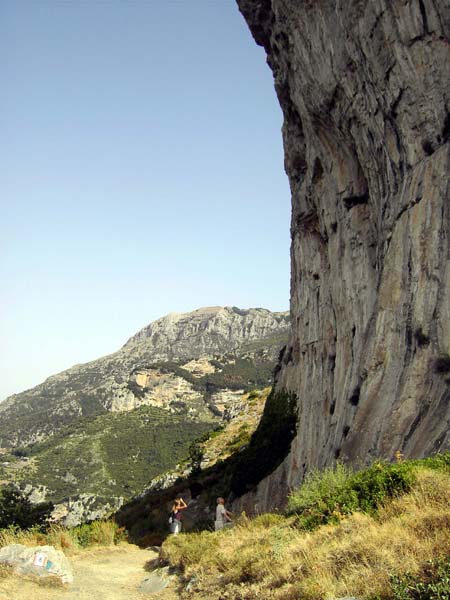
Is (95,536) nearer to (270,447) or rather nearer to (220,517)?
(220,517)

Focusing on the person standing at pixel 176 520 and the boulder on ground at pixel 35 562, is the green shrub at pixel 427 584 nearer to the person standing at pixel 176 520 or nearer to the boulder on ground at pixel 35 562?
the boulder on ground at pixel 35 562

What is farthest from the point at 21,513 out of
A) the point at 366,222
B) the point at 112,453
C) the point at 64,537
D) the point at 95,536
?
the point at 112,453

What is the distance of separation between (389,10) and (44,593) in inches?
850

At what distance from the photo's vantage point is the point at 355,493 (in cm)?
Result: 953

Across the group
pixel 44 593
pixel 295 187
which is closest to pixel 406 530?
pixel 44 593

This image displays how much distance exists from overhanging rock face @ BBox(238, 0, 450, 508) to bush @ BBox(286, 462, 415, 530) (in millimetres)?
2623

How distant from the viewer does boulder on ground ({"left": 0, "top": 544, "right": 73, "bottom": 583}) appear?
34.5 feet

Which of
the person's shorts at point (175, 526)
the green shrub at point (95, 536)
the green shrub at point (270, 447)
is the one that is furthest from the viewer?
the green shrub at point (270, 447)

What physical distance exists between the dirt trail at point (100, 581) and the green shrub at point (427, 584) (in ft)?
19.1

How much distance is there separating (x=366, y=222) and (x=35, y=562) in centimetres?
1891

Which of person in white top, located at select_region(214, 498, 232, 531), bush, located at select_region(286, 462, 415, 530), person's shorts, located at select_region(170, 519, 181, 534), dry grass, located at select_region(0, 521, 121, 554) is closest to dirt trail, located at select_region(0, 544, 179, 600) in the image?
dry grass, located at select_region(0, 521, 121, 554)

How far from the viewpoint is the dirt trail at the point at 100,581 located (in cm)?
984

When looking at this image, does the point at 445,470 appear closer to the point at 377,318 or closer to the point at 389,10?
→ the point at 377,318

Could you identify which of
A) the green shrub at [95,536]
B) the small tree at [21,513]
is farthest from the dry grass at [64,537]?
the small tree at [21,513]
